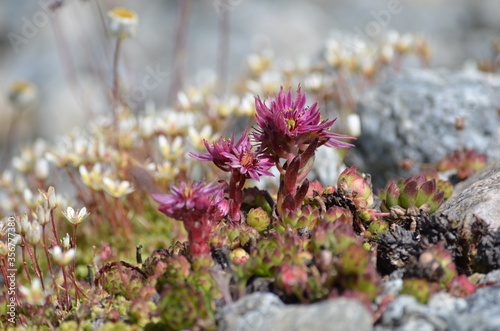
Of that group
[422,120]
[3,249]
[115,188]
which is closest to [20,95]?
[115,188]

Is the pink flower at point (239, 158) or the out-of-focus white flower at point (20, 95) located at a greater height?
the pink flower at point (239, 158)

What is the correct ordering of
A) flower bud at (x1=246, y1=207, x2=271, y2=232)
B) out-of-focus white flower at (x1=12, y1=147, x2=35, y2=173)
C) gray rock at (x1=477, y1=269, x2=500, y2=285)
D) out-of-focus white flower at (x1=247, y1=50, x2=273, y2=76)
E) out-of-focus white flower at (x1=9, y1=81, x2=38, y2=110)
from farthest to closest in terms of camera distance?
out-of-focus white flower at (x1=247, y1=50, x2=273, y2=76) < out-of-focus white flower at (x1=9, y1=81, x2=38, y2=110) < out-of-focus white flower at (x1=12, y1=147, x2=35, y2=173) < flower bud at (x1=246, y1=207, x2=271, y2=232) < gray rock at (x1=477, y1=269, x2=500, y2=285)

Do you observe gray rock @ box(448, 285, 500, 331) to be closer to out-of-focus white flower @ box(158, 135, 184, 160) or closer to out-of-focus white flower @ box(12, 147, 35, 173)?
out-of-focus white flower @ box(158, 135, 184, 160)

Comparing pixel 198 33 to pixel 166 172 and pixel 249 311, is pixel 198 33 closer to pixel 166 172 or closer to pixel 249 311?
pixel 166 172

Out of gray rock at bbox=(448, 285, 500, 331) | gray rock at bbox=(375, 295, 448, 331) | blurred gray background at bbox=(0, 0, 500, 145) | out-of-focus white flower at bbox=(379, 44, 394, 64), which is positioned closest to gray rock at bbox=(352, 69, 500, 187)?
out-of-focus white flower at bbox=(379, 44, 394, 64)

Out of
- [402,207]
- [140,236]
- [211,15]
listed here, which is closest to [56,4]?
[140,236]

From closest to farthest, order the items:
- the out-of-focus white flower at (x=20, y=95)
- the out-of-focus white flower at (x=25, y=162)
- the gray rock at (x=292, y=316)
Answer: the gray rock at (x=292, y=316) < the out-of-focus white flower at (x=25, y=162) < the out-of-focus white flower at (x=20, y=95)

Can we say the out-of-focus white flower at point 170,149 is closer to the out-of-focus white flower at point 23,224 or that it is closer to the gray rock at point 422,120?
the out-of-focus white flower at point 23,224

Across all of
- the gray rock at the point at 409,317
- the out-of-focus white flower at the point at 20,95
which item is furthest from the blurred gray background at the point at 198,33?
the gray rock at the point at 409,317
